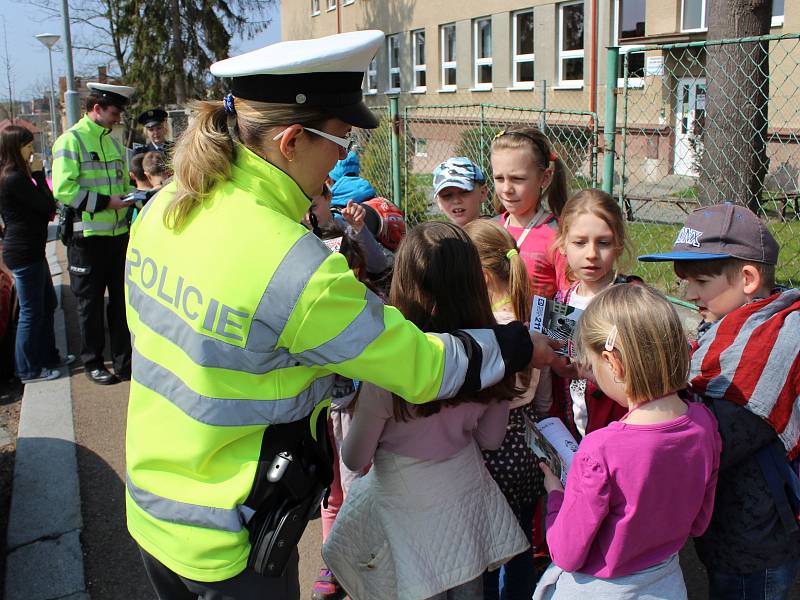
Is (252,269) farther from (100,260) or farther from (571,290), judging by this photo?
(100,260)

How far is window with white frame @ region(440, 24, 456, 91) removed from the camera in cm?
2469

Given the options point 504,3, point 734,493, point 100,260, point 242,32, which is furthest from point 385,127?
point 242,32

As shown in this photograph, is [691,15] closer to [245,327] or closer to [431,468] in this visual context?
[431,468]

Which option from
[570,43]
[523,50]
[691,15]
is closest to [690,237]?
[691,15]

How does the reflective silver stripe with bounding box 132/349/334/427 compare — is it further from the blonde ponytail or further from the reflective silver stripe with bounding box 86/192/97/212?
the reflective silver stripe with bounding box 86/192/97/212

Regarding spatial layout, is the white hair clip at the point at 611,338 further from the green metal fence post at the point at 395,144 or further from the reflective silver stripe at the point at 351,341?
the green metal fence post at the point at 395,144

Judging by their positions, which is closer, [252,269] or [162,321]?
[252,269]

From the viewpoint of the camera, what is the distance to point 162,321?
5.48 ft

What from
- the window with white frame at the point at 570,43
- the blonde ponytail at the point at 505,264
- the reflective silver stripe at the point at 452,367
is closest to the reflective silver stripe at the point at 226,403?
the reflective silver stripe at the point at 452,367

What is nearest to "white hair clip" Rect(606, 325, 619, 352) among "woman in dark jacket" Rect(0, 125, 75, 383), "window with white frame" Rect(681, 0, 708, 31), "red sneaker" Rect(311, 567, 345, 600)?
"red sneaker" Rect(311, 567, 345, 600)

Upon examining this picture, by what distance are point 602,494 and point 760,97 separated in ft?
13.9

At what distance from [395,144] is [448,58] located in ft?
60.3

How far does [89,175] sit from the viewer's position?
550 cm

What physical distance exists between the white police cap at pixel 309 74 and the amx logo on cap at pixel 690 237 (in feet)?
3.47
